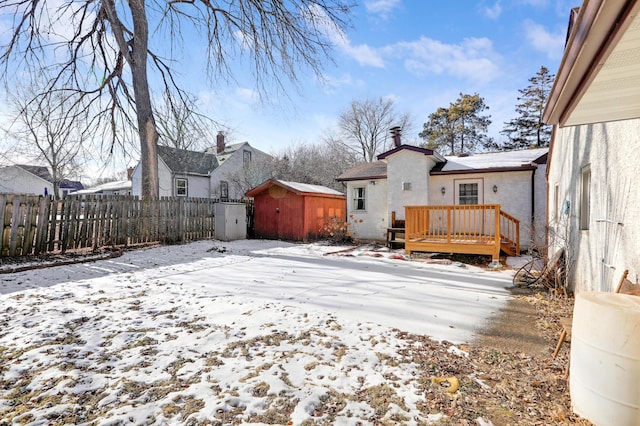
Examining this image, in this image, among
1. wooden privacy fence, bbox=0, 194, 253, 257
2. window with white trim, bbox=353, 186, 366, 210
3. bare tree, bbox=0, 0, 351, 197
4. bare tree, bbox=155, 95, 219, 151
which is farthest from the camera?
window with white trim, bbox=353, 186, 366, 210

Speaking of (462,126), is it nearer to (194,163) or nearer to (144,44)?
(194,163)

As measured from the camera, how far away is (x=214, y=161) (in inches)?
984

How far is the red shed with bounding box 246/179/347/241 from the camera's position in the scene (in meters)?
12.6

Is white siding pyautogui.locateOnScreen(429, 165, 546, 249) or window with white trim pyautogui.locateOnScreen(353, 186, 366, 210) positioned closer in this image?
white siding pyautogui.locateOnScreen(429, 165, 546, 249)

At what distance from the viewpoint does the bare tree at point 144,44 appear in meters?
7.45

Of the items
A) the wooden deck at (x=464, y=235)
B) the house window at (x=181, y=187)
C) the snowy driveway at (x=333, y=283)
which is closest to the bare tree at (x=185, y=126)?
the snowy driveway at (x=333, y=283)

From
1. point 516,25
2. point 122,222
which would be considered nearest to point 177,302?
point 122,222

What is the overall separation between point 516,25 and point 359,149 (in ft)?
75.0

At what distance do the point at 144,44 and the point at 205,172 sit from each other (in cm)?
1299

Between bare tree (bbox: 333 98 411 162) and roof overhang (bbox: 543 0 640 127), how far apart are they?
28444mm

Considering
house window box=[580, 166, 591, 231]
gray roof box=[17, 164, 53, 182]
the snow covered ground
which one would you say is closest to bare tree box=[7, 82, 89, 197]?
the snow covered ground

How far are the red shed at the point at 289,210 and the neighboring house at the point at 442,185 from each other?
53.7 inches

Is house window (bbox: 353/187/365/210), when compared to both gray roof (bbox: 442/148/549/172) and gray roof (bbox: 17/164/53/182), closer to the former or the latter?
gray roof (bbox: 442/148/549/172)

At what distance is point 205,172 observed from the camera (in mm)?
23672
